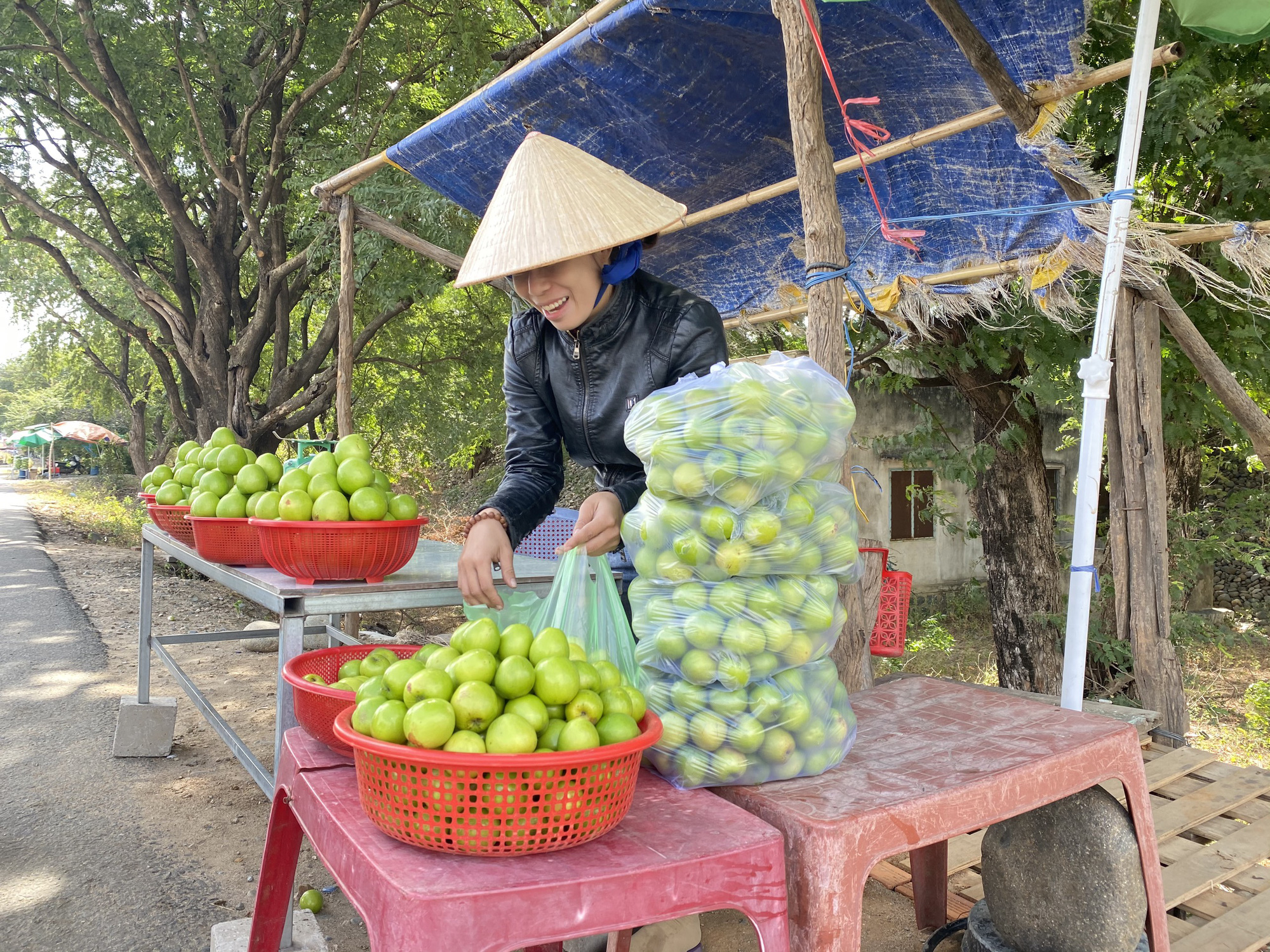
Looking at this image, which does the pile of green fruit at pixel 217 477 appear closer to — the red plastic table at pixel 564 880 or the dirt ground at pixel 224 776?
the dirt ground at pixel 224 776

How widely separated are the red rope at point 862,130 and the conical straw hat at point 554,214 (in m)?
0.61

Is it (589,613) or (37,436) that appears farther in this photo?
(37,436)

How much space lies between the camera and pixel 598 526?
1.97 metres

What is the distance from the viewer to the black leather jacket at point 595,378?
2424 mm

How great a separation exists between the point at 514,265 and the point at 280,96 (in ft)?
37.9

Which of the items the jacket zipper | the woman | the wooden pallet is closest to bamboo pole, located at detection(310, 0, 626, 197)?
the woman

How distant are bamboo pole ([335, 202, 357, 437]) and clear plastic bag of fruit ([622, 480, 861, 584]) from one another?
404 cm

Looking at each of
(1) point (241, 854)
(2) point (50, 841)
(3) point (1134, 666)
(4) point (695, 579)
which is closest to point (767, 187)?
(3) point (1134, 666)

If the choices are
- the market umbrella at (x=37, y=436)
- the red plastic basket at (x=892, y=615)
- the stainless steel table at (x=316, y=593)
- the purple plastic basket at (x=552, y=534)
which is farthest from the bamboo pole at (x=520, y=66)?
the market umbrella at (x=37, y=436)

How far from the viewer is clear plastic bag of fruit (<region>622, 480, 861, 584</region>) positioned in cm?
153

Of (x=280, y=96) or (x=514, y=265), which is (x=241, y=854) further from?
(x=280, y=96)

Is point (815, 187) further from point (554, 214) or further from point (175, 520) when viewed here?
point (175, 520)

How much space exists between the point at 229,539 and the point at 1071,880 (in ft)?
8.55

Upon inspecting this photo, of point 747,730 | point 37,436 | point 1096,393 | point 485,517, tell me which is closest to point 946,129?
point 1096,393
